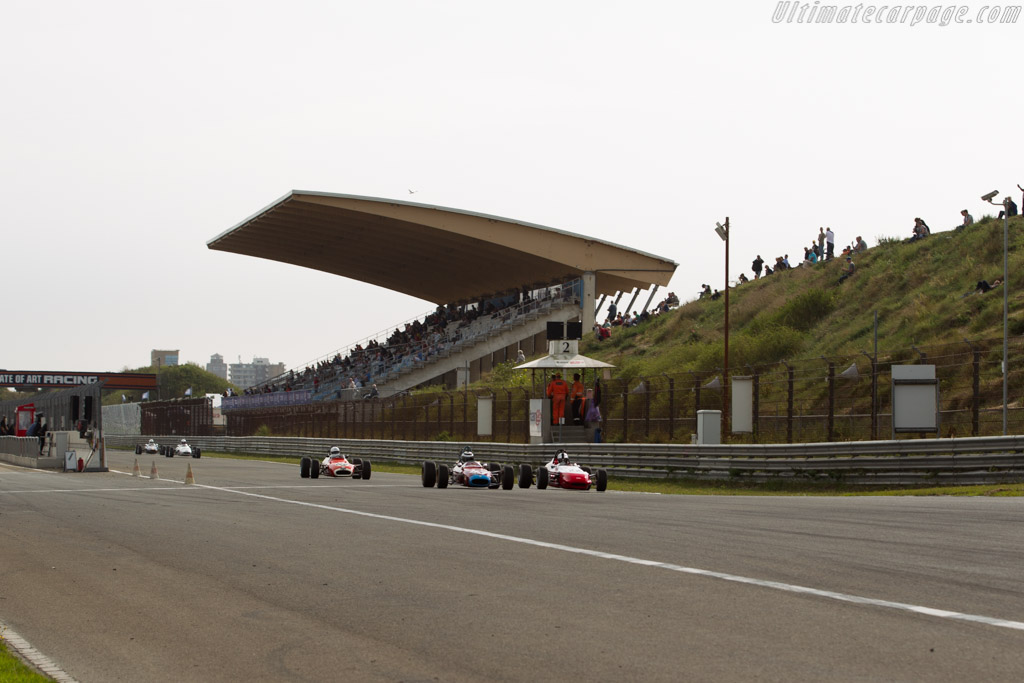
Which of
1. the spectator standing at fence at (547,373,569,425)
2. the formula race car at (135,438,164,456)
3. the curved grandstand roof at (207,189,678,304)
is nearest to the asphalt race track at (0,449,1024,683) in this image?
the spectator standing at fence at (547,373,569,425)

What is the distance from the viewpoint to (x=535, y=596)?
8109 mm

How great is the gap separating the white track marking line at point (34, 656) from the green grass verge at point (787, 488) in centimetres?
1498

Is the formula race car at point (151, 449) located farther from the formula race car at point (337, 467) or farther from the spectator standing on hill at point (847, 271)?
the spectator standing on hill at point (847, 271)

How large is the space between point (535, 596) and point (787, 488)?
17.2 m

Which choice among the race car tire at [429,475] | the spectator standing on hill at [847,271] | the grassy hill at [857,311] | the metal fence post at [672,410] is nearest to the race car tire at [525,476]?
the race car tire at [429,475]

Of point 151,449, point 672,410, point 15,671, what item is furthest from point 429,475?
point 151,449

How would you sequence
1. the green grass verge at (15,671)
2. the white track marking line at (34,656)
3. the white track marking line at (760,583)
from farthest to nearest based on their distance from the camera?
the white track marking line at (760,583) → the white track marking line at (34,656) → the green grass verge at (15,671)

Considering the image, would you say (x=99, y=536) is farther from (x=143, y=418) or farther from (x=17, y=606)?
(x=143, y=418)

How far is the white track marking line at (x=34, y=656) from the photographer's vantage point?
6531 millimetres

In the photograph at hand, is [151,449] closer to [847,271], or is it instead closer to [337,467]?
[337,467]

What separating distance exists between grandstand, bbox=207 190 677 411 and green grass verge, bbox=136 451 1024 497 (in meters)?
30.8

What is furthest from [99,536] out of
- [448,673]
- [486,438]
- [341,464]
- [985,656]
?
[486,438]

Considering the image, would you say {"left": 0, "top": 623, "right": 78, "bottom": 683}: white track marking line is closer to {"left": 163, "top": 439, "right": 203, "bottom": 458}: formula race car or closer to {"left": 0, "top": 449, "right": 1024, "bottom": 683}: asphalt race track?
{"left": 0, "top": 449, "right": 1024, "bottom": 683}: asphalt race track

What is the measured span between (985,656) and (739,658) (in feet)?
4.00
